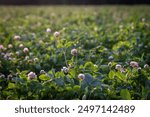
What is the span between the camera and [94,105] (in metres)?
2.40

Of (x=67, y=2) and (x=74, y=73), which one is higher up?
(x=74, y=73)

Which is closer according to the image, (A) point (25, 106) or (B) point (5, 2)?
(A) point (25, 106)

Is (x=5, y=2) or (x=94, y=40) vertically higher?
(x=94, y=40)

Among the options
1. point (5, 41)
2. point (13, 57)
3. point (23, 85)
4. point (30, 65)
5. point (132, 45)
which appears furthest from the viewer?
point (5, 41)

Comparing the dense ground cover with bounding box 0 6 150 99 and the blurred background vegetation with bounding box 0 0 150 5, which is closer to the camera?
the dense ground cover with bounding box 0 6 150 99

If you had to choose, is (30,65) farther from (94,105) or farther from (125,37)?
(125,37)

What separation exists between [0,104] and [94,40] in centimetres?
216

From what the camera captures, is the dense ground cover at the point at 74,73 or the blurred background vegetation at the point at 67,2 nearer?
the dense ground cover at the point at 74,73

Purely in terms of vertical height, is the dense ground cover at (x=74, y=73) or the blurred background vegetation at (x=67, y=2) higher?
the dense ground cover at (x=74, y=73)

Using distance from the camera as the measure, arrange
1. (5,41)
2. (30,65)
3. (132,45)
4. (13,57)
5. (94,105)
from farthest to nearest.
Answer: (5,41), (132,45), (13,57), (30,65), (94,105)

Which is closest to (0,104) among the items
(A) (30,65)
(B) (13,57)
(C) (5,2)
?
(A) (30,65)

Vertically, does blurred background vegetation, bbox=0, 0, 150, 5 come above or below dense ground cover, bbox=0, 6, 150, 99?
below

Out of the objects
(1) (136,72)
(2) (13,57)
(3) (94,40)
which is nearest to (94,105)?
(1) (136,72)

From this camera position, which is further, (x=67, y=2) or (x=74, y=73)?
(x=67, y=2)
